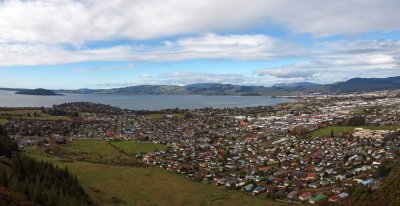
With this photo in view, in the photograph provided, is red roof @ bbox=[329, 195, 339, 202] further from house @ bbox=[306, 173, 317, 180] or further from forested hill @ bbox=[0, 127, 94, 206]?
forested hill @ bbox=[0, 127, 94, 206]

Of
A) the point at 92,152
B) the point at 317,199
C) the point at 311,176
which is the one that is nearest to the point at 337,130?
the point at 311,176

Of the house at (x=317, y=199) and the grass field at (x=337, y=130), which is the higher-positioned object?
the grass field at (x=337, y=130)

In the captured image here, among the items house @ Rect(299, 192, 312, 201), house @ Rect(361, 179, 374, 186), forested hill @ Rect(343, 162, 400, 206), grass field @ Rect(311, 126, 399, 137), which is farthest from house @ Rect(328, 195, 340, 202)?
grass field @ Rect(311, 126, 399, 137)

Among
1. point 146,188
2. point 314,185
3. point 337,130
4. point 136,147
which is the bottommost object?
point 146,188

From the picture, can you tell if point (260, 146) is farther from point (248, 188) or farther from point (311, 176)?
point (248, 188)

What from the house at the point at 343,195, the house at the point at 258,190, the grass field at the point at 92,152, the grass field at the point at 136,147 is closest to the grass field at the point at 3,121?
the grass field at the point at 92,152

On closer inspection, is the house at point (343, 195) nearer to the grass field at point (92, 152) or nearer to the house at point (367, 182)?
the house at point (367, 182)
